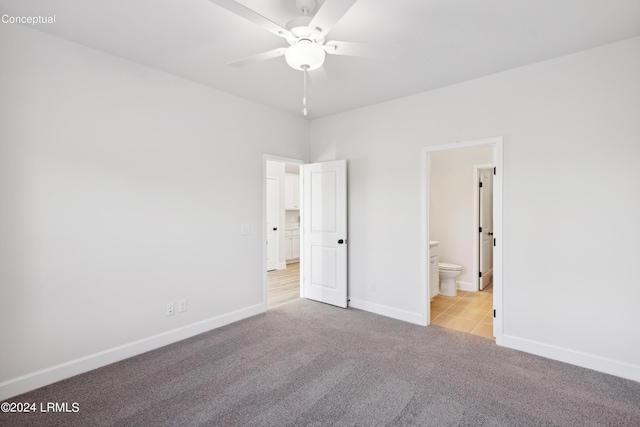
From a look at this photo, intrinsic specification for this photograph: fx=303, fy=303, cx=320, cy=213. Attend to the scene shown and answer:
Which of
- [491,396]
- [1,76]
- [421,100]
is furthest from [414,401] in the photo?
[1,76]

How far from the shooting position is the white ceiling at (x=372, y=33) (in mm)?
2051

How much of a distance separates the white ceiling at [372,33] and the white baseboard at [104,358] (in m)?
2.65

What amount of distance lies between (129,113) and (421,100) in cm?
311

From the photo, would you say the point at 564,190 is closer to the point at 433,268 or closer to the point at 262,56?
the point at 433,268

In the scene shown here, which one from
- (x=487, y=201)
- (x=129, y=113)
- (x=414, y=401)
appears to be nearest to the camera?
(x=414, y=401)

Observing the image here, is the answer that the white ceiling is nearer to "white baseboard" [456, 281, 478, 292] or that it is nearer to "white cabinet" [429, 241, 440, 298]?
"white cabinet" [429, 241, 440, 298]

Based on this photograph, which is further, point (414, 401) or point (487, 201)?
point (487, 201)

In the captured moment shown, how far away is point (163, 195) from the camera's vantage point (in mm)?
3070

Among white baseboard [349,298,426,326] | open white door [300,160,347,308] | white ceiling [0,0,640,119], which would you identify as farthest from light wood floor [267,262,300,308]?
white ceiling [0,0,640,119]

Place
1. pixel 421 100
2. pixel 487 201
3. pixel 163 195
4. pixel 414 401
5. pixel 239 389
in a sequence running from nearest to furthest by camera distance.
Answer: pixel 414 401
pixel 239 389
pixel 163 195
pixel 421 100
pixel 487 201

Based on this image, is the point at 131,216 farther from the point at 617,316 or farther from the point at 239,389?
the point at 617,316

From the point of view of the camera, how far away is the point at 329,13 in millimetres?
1587

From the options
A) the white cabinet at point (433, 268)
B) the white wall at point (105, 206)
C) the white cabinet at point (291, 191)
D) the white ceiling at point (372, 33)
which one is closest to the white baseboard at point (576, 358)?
the white cabinet at point (433, 268)

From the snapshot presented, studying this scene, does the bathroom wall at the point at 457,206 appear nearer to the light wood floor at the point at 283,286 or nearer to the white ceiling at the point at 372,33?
the white ceiling at the point at 372,33
